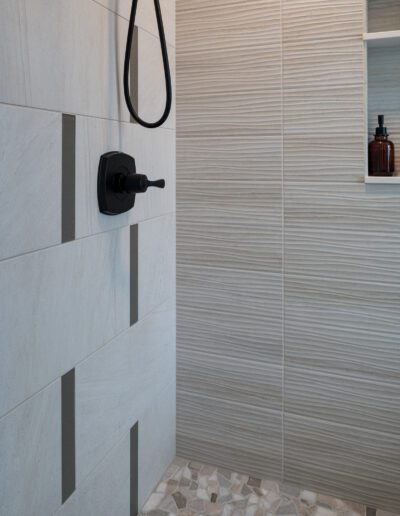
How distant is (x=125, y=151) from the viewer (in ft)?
3.78

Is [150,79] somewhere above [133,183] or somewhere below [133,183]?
above

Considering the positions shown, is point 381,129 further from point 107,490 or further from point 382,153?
point 107,490

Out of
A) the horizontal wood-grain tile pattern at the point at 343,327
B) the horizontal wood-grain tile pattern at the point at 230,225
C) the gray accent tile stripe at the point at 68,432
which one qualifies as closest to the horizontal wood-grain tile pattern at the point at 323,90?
the horizontal wood-grain tile pattern at the point at 230,225

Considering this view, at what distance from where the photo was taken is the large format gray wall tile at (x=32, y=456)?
0.79 meters

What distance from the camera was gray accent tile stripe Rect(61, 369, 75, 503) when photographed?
3.09 feet

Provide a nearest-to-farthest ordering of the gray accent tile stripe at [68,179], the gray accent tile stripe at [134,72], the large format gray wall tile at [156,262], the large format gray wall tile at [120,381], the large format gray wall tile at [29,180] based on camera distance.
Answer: the large format gray wall tile at [29,180] → the gray accent tile stripe at [68,179] → the large format gray wall tile at [120,381] → the gray accent tile stripe at [134,72] → the large format gray wall tile at [156,262]

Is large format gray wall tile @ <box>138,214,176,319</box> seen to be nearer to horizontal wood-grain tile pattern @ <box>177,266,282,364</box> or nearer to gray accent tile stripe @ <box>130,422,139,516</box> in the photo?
horizontal wood-grain tile pattern @ <box>177,266,282,364</box>

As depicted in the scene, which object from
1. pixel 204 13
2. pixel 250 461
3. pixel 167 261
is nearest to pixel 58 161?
pixel 167 261

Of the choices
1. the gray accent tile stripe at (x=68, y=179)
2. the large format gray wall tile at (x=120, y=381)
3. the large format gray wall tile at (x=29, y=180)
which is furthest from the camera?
the large format gray wall tile at (x=120, y=381)

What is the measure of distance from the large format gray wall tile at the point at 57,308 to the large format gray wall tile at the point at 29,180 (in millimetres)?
38

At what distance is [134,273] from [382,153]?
816 mm

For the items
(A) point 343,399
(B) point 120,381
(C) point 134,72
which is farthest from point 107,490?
(C) point 134,72

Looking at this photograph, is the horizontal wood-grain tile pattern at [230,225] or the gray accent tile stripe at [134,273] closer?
the gray accent tile stripe at [134,273]

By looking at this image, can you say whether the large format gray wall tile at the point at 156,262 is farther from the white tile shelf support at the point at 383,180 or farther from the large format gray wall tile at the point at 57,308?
the white tile shelf support at the point at 383,180
